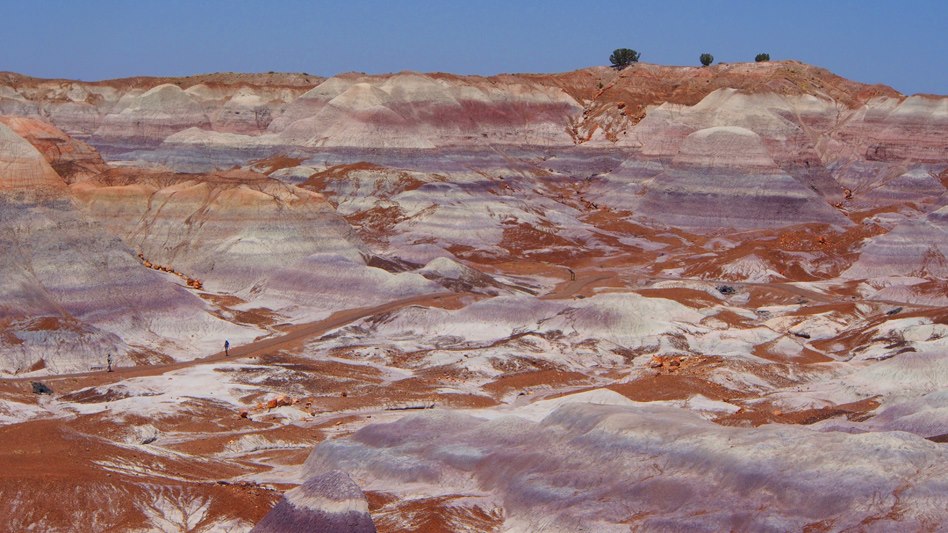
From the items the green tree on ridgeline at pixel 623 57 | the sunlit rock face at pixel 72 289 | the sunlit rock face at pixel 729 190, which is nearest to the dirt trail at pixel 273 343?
the sunlit rock face at pixel 72 289

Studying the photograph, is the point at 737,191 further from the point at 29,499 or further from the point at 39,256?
the point at 29,499

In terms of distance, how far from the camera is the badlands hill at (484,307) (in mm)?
38500

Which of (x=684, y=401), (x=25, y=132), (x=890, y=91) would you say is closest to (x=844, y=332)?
(x=684, y=401)

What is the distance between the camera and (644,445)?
132 ft

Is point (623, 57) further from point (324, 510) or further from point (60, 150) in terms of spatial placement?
point (324, 510)

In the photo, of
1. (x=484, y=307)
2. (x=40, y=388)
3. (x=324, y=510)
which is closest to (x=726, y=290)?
(x=484, y=307)

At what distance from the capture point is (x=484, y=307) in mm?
79938

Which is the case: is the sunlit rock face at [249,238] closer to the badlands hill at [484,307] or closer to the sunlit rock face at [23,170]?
the badlands hill at [484,307]

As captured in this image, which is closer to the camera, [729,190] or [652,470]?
[652,470]

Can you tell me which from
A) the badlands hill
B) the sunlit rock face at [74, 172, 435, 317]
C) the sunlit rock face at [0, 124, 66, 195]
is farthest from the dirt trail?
the sunlit rock face at [0, 124, 66, 195]

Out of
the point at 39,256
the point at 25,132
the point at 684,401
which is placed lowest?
the point at 684,401

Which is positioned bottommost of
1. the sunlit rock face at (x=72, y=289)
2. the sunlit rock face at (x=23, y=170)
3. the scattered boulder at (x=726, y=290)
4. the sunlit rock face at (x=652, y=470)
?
the sunlit rock face at (x=652, y=470)

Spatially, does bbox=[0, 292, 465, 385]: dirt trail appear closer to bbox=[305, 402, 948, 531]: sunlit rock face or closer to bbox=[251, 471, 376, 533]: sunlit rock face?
bbox=[305, 402, 948, 531]: sunlit rock face

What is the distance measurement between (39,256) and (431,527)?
4425 cm
